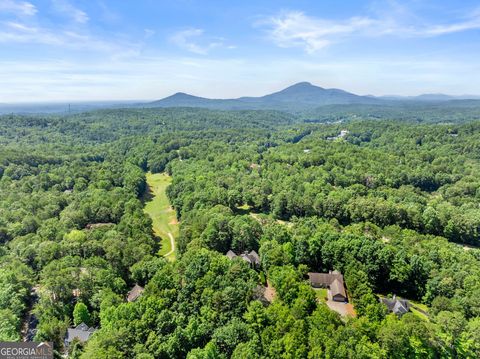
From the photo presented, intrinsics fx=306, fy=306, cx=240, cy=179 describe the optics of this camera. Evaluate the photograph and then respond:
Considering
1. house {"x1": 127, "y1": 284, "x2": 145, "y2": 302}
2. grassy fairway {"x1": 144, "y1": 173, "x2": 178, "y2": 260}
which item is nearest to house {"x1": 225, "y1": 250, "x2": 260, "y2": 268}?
grassy fairway {"x1": 144, "y1": 173, "x2": 178, "y2": 260}

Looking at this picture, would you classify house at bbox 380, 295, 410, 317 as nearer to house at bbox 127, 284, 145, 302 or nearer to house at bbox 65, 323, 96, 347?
house at bbox 127, 284, 145, 302

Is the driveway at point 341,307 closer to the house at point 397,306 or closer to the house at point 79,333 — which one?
the house at point 397,306

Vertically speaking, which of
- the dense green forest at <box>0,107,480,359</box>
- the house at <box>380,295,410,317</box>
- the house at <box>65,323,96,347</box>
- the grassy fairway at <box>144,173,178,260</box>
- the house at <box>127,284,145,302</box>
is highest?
the dense green forest at <box>0,107,480,359</box>

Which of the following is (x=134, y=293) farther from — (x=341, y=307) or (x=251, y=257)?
(x=341, y=307)

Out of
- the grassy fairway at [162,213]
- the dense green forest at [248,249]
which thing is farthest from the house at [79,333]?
the grassy fairway at [162,213]

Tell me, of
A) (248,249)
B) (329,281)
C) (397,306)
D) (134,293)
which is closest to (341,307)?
(329,281)
